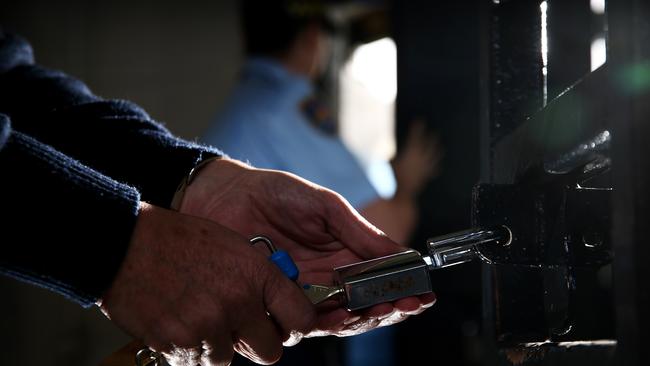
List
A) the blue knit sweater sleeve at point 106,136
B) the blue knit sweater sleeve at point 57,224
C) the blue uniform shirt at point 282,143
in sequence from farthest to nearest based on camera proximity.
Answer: the blue uniform shirt at point 282,143 → the blue knit sweater sleeve at point 106,136 → the blue knit sweater sleeve at point 57,224

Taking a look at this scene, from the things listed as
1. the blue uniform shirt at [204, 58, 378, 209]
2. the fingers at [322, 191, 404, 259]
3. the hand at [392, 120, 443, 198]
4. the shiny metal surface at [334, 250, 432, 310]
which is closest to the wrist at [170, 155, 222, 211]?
the fingers at [322, 191, 404, 259]

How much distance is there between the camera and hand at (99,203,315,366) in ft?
1.89

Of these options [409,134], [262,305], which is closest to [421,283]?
[262,305]

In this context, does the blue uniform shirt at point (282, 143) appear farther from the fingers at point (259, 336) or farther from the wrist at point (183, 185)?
the fingers at point (259, 336)

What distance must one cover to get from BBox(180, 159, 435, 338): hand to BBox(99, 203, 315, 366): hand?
70 millimetres

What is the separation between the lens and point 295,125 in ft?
5.42

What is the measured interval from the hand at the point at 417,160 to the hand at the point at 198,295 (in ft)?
2.40

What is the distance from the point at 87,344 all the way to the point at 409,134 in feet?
5.76

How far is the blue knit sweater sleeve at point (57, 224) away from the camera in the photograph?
0.56 m

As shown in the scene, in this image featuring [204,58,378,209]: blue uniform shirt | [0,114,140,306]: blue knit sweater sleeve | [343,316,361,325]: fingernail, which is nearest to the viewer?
[0,114,140,306]: blue knit sweater sleeve

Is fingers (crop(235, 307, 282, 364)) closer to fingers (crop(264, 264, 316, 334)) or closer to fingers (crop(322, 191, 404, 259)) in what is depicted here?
fingers (crop(264, 264, 316, 334))

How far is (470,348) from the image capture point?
140 cm

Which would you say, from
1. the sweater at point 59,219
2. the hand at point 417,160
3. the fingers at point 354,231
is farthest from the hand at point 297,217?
the hand at point 417,160

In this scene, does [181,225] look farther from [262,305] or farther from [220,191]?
[220,191]
